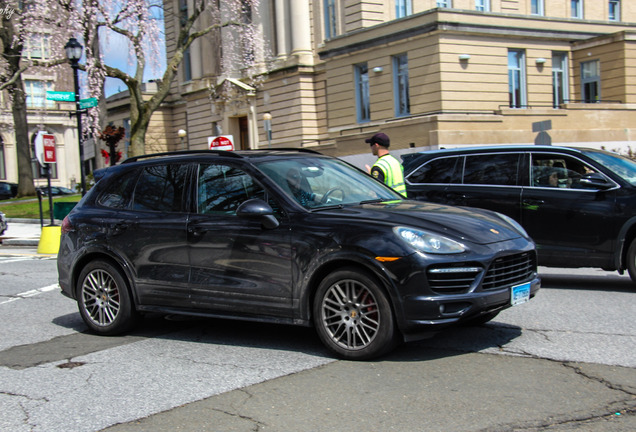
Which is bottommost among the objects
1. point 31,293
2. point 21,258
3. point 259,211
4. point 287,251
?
point 21,258

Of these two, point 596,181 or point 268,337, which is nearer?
point 268,337

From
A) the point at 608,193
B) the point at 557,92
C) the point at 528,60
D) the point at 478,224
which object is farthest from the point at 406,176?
the point at 557,92

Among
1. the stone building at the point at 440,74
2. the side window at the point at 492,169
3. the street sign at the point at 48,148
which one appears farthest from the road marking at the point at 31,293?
the stone building at the point at 440,74

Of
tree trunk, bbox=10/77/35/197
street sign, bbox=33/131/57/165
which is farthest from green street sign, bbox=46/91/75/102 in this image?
tree trunk, bbox=10/77/35/197

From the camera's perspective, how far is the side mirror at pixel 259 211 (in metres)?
5.90

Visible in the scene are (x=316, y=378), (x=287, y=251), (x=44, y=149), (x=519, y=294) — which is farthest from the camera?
(x=44, y=149)

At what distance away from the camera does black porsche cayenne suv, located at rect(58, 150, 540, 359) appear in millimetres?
5438

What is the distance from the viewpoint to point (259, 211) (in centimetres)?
590

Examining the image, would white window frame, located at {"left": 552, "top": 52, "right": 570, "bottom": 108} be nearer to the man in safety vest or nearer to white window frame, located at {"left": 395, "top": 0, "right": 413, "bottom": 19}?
white window frame, located at {"left": 395, "top": 0, "right": 413, "bottom": 19}

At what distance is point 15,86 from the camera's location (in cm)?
3706

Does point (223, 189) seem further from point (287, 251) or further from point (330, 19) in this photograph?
point (330, 19)

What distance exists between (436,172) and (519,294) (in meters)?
4.67

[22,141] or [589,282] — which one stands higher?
[22,141]

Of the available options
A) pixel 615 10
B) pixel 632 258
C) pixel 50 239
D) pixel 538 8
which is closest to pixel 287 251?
pixel 632 258
